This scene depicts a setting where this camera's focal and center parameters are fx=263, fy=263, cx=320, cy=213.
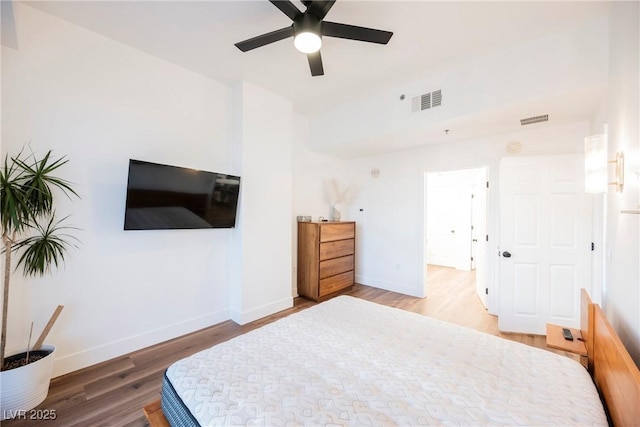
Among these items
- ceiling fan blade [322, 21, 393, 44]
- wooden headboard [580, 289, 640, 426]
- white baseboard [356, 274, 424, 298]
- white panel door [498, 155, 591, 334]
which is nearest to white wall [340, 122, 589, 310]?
white baseboard [356, 274, 424, 298]

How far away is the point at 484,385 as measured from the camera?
4.05 ft

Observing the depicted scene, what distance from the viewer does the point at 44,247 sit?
189 centimetres

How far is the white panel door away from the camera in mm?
2797

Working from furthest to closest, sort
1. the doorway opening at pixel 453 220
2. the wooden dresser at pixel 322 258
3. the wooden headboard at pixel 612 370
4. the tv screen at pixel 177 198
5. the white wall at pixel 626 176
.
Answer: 1. the doorway opening at pixel 453 220
2. the wooden dresser at pixel 322 258
3. the tv screen at pixel 177 198
4. the white wall at pixel 626 176
5. the wooden headboard at pixel 612 370

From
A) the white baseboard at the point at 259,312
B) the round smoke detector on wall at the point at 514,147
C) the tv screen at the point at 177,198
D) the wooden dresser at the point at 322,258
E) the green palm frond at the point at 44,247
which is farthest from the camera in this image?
the wooden dresser at the point at 322,258

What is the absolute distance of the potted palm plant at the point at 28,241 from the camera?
64.5 inches

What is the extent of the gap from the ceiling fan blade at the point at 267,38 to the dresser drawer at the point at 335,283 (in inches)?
120

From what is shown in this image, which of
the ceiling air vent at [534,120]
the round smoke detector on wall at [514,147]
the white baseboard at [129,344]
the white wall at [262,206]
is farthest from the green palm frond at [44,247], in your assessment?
the round smoke detector on wall at [514,147]

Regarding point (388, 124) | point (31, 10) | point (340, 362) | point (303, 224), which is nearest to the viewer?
point (340, 362)

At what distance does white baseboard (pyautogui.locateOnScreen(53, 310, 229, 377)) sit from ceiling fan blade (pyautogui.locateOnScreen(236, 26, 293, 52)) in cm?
273

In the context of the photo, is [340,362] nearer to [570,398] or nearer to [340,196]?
[570,398]

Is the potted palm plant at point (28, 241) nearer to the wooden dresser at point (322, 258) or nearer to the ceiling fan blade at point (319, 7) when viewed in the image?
the ceiling fan blade at point (319, 7)

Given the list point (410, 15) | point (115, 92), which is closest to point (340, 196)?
point (410, 15)

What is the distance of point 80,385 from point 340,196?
12.9 feet
